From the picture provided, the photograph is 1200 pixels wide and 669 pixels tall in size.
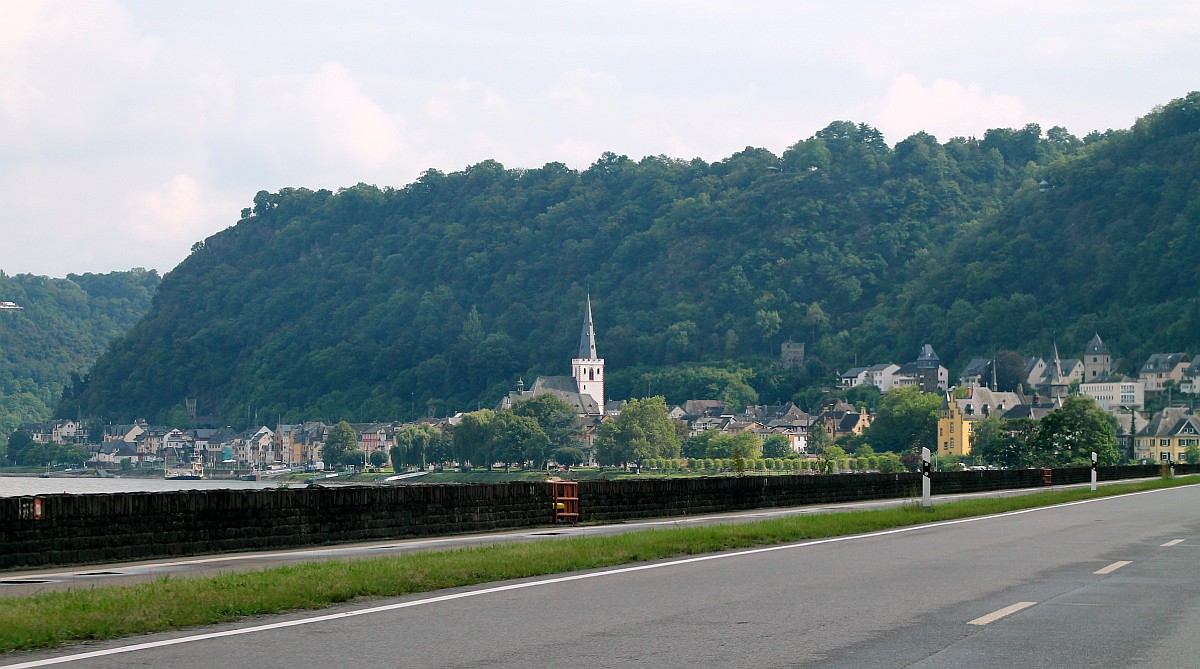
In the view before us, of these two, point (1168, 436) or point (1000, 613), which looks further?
point (1168, 436)

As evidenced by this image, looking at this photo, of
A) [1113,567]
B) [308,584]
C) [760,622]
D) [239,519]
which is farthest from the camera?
[239,519]

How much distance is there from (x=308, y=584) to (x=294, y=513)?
9022 millimetres

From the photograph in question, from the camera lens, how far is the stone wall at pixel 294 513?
1889cm

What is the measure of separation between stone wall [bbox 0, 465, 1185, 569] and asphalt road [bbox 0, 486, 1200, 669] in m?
6.35

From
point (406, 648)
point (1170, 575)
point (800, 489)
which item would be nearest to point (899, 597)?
point (1170, 575)

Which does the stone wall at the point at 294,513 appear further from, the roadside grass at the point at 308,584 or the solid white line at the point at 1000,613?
the solid white line at the point at 1000,613

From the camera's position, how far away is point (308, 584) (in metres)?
14.8

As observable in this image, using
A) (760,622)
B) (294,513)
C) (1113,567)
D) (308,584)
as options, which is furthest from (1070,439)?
(760,622)

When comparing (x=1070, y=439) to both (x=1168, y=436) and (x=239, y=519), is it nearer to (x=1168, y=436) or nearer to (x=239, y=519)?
(x=1168, y=436)

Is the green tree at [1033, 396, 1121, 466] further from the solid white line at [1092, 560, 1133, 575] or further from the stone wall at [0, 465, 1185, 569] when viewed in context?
the solid white line at [1092, 560, 1133, 575]

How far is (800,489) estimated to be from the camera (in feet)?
144

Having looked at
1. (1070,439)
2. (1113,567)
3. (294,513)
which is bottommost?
(1070,439)

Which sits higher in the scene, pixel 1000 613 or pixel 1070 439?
pixel 1000 613

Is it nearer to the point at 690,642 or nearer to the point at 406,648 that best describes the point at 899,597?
the point at 690,642
